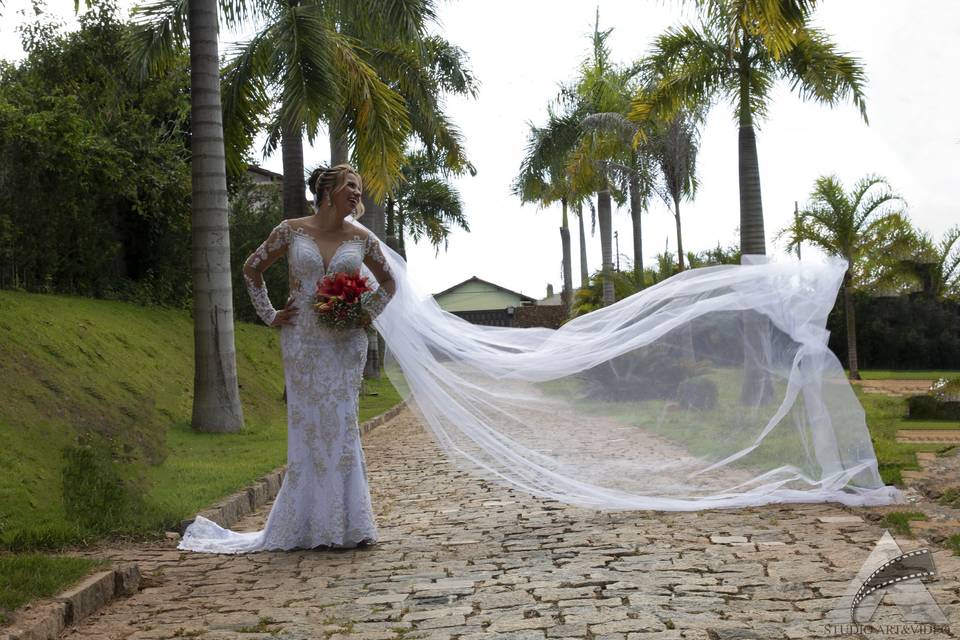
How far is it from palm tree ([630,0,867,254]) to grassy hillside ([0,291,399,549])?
8319 millimetres

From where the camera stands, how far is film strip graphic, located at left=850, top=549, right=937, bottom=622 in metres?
5.38

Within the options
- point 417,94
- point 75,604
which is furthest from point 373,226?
point 75,604

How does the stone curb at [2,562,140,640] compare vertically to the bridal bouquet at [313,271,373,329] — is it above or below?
below

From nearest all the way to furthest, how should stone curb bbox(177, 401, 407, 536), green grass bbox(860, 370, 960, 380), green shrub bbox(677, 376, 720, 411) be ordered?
stone curb bbox(177, 401, 407, 536), green shrub bbox(677, 376, 720, 411), green grass bbox(860, 370, 960, 380)

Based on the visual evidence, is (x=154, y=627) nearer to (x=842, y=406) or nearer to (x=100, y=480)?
(x=100, y=480)

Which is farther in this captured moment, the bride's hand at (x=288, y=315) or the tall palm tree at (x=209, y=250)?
the tall palm tree at (x=209, y=250)

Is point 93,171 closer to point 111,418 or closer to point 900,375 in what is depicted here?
point 111,418

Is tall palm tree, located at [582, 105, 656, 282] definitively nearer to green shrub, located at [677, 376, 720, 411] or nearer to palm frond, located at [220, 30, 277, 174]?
palm frond, located at [220, 30, 277, 174]

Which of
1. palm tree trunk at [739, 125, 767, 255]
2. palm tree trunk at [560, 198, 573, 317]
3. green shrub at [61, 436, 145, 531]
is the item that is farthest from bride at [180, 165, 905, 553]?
palm tree trunk at [560, 198, 573, 317]

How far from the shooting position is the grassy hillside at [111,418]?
7867 millimetres

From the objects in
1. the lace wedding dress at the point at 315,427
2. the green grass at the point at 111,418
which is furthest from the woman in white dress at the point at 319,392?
the green grass at the point at 111,418

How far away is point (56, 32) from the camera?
71.7ft

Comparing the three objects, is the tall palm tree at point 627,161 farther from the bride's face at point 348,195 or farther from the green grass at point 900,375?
the bride's face at point 348,195

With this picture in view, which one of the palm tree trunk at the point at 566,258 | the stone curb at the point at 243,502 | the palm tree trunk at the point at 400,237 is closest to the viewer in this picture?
the stone curb at the point at 243,502
